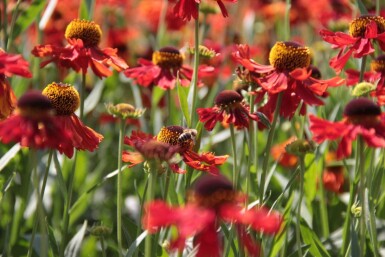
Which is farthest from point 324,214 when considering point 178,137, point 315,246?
point 178,137

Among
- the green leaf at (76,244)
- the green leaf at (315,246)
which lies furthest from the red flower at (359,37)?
the green leaf at (76,244)

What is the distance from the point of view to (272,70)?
1.26 meters

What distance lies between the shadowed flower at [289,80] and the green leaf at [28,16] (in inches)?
22.8

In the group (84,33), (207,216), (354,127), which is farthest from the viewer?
(84,33)

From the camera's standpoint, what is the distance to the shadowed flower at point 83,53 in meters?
1.33

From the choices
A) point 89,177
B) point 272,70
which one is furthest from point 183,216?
point 89,177

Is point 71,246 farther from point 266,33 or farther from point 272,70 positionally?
point 266,33

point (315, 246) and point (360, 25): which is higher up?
point (360, 25)

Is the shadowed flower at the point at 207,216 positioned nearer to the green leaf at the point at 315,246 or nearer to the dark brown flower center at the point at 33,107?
the dark brown flower center at the point at 33,107

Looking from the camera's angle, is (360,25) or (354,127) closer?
(354,127)

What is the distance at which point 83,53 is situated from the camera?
1345 mm

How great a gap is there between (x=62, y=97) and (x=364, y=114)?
47 centimetres

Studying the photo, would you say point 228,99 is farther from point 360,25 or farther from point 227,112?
point 360,25

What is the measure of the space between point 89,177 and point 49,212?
236mm
